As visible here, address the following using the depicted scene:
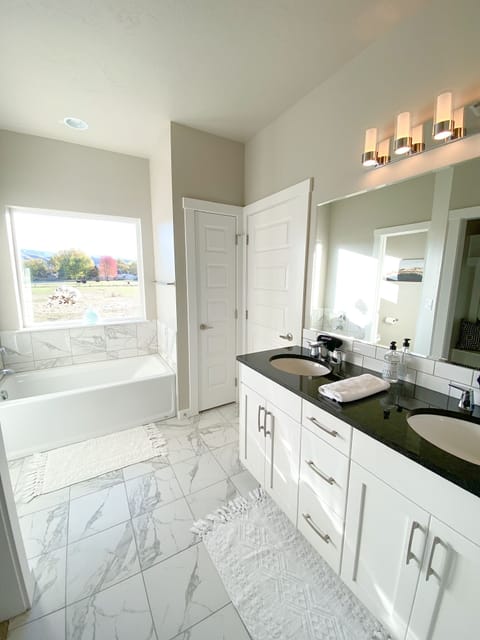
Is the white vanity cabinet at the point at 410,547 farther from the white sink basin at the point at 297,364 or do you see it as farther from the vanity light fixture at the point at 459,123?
the vanity light fixture at the point at 459,123

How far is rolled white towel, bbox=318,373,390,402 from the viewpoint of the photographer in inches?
46.5

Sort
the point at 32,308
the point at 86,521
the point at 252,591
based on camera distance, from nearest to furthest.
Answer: the point at 252,591, the point at 86,521, the point at 32,308

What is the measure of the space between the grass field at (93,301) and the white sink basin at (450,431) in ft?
9.99

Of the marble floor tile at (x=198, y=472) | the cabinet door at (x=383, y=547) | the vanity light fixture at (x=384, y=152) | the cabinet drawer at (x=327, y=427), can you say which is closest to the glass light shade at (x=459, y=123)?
the vanity light fixture at (x=384, y=152)

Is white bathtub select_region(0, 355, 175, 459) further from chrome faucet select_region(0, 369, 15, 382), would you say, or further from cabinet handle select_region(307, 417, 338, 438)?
cabinet handle select_region(307, 417, 338, 438)

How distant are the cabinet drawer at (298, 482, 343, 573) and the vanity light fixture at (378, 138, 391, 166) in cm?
176

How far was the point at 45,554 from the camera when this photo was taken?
1.40 metres

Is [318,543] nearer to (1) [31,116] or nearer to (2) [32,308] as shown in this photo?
(2) [32,308]

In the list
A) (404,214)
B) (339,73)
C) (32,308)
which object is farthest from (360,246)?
(32,308)

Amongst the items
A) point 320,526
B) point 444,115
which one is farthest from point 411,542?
point 444,115

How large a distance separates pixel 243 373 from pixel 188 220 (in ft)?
4.90

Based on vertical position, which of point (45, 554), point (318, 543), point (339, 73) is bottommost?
point (45, 554)

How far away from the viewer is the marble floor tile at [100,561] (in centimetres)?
125

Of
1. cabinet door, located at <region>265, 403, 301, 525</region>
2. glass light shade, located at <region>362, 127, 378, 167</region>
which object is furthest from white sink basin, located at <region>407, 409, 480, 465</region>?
glass light shade, located at <region>362, 127, 378, 167</region>
